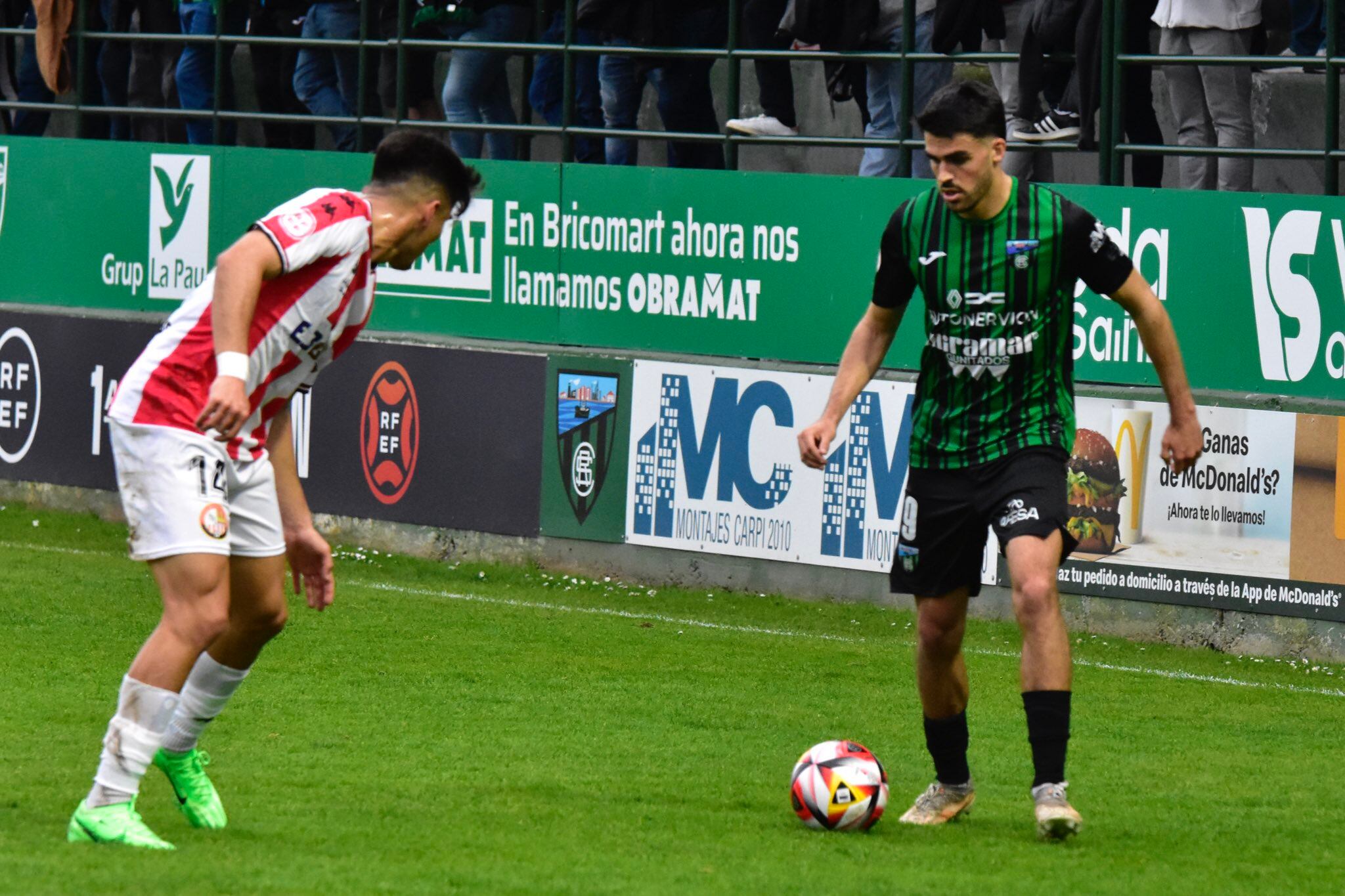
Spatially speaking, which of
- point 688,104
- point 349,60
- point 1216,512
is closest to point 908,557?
point 1216,512

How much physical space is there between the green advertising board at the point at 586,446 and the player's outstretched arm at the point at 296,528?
6.41 metres

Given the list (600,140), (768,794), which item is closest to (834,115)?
(600,140)

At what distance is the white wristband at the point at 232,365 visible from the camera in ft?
18.2

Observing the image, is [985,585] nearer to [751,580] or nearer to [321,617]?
[751,580]

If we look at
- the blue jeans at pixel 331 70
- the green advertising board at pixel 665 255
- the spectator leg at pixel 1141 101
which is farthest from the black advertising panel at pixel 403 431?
the spectator leg at pixel 1141 101

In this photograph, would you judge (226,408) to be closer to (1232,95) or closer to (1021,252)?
(1021,252)

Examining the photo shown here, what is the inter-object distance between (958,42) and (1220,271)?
2165 millimetres

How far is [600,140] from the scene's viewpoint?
14008 millimetres

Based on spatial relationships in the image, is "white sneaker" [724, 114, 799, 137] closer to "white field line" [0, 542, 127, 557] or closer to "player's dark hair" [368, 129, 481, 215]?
"white field line" [0, 542, 127, 557]

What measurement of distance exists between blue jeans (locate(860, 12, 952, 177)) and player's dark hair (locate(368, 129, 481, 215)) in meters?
6.48

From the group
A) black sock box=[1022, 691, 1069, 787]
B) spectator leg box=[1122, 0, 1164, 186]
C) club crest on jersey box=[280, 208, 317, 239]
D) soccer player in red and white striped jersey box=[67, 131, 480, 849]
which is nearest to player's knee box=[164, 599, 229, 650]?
soccer player in red and white striped jersey box=[67, 131, 480, 849]

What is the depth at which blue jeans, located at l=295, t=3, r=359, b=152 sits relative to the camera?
1506cm

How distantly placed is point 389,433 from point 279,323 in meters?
7.94

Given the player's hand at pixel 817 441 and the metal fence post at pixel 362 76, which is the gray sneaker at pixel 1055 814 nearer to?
the player's hand at pixel 817 441
